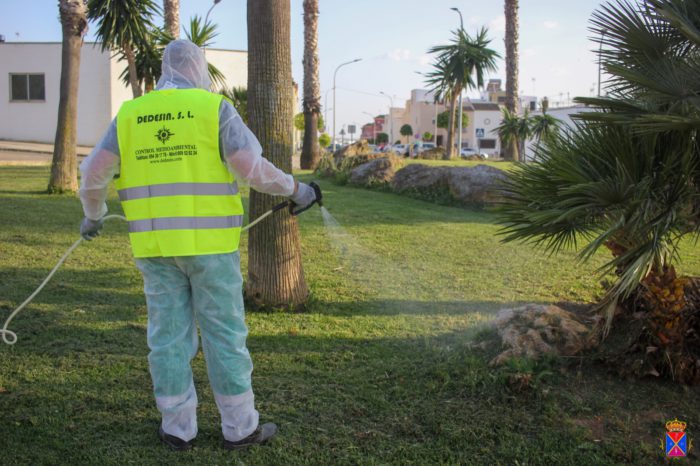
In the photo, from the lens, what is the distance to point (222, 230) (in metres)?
3.12

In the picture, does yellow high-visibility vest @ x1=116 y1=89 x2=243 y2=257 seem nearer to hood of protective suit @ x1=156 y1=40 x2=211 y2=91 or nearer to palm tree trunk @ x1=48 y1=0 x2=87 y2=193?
hood of protective suit @ x1=156 y1=40 x2=211 y2=91

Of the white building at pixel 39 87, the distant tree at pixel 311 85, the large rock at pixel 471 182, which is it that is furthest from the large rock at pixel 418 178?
the white building at pixel 39 87

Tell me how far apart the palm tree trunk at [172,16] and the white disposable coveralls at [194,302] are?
614 inches

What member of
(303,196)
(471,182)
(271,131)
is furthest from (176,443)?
(471,182)

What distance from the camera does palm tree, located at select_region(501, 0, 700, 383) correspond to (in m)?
3.52

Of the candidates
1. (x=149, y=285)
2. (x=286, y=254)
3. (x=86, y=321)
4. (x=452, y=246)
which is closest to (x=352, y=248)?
(x=452, y=246)

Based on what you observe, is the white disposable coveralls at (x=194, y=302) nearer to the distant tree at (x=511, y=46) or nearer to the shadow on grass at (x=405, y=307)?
the shadow on grass at (x=405, y=307)

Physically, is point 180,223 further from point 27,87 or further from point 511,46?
point 27,87

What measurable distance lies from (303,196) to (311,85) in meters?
20.2

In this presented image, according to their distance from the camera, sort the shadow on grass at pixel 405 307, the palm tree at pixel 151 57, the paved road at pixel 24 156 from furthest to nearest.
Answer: the paved road at pixel 24 156
the palm tree at pixel 151 57
the shadow on grass at pixel 405 307

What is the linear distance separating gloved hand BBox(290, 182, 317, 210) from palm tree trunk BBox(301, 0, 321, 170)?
752 inches

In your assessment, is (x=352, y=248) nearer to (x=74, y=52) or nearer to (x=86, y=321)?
(x=86, y=321)

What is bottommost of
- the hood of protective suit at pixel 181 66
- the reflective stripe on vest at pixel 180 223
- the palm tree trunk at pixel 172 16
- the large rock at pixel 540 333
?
the large rock at pixel 540 333

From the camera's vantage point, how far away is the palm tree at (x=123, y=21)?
14.5 metres
